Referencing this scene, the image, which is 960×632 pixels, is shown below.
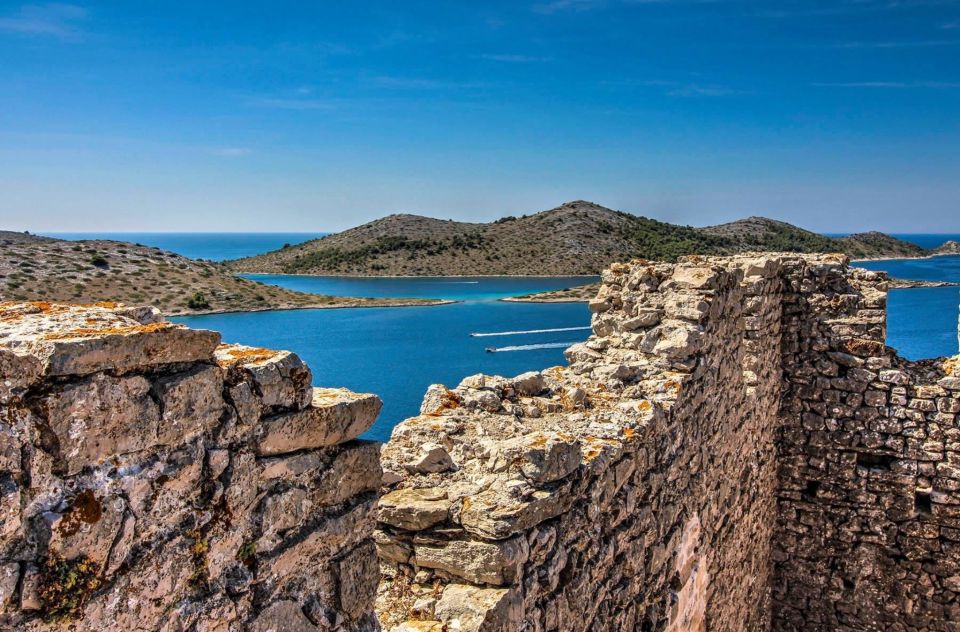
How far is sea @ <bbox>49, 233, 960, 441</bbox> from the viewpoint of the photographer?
2764 centimetres

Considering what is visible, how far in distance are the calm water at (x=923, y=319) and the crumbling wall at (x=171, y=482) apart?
22.3m

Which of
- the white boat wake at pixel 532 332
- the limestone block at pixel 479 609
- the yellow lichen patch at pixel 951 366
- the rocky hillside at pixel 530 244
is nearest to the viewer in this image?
the limestone block at pixel 479 609

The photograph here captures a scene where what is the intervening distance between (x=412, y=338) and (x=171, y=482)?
119ft

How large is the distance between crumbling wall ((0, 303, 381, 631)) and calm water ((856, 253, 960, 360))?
22342 millimetres

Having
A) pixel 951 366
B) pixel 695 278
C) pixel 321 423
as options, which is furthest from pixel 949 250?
pixel 321 423

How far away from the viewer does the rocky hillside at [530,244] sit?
205 feet

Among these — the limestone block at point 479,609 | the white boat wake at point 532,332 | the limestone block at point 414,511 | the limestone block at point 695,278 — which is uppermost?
the limestone block at point 695,278

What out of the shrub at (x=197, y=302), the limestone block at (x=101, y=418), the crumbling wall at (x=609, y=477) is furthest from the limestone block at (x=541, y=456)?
the shrub at (x=197, y=302)

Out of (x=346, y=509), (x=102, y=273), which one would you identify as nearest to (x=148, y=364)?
(x=346, y=509)

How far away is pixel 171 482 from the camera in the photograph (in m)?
1.92

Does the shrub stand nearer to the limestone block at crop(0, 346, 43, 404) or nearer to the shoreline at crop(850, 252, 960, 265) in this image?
the limestone block at crop(0, 346, 43, 404)

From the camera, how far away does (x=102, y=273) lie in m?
34.1

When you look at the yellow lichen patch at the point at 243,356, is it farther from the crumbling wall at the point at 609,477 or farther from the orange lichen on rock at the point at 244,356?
the crumbling wall at the point at 609,477

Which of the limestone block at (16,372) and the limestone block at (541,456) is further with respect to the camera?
the limestone block at (541,456)
